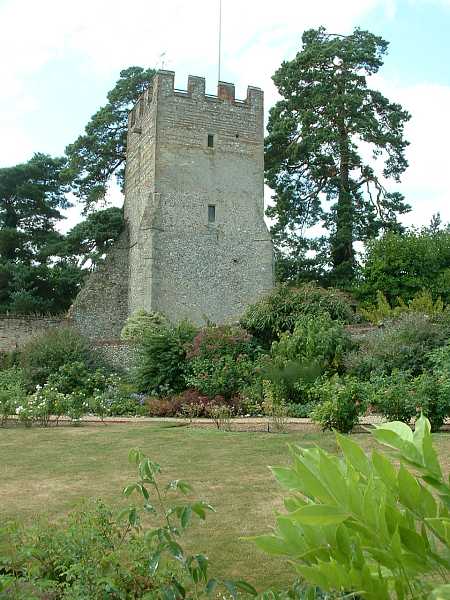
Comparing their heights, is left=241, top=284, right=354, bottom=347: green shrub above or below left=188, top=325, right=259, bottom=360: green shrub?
above

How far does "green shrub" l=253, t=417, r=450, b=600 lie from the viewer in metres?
1.17

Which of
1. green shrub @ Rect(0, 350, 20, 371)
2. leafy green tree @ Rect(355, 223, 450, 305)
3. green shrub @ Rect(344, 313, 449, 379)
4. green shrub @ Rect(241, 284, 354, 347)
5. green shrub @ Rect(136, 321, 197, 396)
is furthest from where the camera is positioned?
leafy green tree @ Rect(355, 223, 450, 305)

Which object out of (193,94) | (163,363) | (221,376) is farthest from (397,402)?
(193,94)

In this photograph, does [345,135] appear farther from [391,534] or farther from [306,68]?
[391,534]

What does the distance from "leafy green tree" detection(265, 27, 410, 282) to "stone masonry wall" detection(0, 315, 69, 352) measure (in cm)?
1071

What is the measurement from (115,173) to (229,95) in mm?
7804

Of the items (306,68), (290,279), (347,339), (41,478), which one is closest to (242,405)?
(347,339)

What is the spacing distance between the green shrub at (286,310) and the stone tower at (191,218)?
8869 mm

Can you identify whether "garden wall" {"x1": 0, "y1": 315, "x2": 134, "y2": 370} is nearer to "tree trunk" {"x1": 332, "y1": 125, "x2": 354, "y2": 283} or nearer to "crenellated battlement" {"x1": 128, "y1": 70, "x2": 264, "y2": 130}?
"crenellated battlement" {"x1": 128, "y1": 70, "x2": 264, "y2": 130}

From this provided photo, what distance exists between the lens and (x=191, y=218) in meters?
27.6

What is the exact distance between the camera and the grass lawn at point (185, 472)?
15.8 feet

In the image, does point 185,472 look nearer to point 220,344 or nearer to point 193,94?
point 220,344

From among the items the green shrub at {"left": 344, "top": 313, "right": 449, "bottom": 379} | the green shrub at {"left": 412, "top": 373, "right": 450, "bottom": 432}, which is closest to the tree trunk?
the green shrub at {"left": 344, "top": 313, "right": 449, "bottom": 379}

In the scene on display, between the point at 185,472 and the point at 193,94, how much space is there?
76.1 ft
